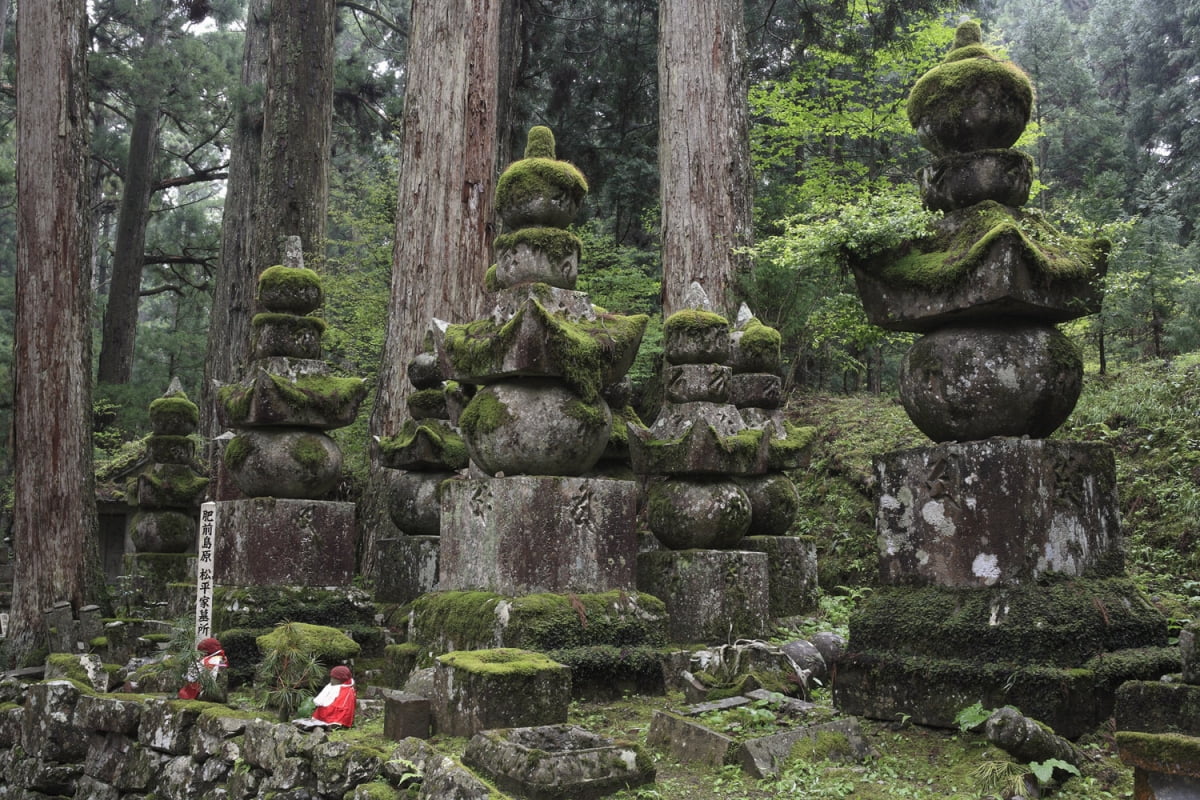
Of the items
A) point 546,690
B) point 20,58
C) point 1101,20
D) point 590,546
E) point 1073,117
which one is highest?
point 1101,20

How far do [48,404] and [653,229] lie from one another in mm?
11051

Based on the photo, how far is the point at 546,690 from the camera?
4.58 m

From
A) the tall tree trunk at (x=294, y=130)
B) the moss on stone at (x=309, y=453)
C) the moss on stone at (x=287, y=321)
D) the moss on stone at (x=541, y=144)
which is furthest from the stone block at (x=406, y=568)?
the tall tree trunk at (x=294, y=130)

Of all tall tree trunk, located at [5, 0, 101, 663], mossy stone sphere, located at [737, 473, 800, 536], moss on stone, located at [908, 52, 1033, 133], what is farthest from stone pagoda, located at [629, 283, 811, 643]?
tall tree trunk, located at [5, 0, 101, 663]

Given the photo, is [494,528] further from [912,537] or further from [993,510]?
[993,510]

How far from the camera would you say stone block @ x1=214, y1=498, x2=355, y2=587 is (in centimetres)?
701

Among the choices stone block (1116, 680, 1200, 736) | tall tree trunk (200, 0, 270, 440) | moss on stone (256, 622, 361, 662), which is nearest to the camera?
stone block (1116, 680, 1200, 736)

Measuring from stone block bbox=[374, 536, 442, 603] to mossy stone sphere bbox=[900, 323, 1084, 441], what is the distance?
4114 mm

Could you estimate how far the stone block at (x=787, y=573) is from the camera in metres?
7.49

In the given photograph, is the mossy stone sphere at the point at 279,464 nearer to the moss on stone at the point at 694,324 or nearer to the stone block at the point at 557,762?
the moss on stone at the point at 694,324

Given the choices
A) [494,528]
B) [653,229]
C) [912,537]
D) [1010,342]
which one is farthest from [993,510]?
[653,229]

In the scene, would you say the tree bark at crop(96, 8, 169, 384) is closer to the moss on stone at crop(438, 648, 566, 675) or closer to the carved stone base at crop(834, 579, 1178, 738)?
the moss on stone at crop(438, 648, 566, 675)

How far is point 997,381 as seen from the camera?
4.73 m

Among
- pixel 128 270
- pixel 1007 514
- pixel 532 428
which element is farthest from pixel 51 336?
pixel 128 270
